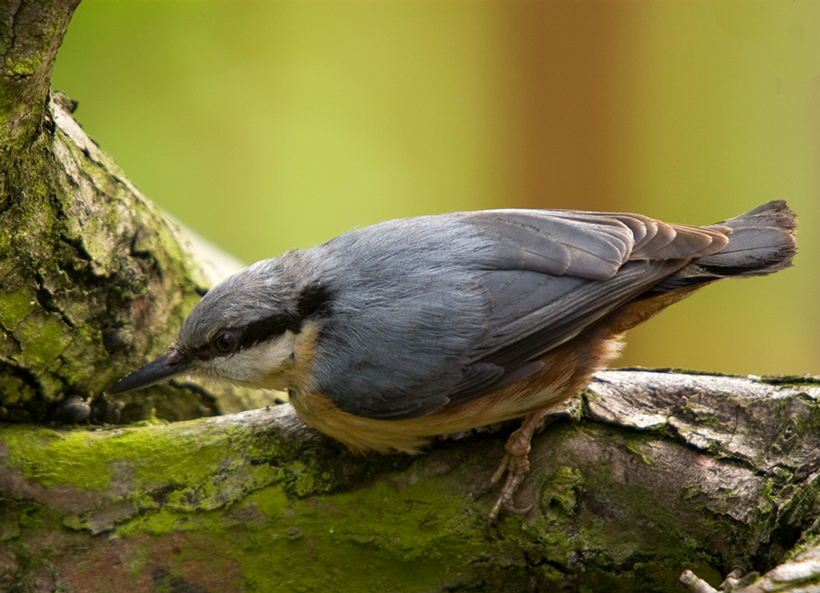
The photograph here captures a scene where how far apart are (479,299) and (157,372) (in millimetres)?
1110

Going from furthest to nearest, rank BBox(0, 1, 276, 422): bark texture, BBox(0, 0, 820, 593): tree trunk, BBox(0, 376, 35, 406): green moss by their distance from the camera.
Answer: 1. BBox(0, 376, 35, 406): green moss
2. BBox(0, 0, 820, 593): tree trunk
3. BBox(0, 1, 276, 422): bark texture

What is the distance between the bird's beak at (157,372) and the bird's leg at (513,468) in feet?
3.58

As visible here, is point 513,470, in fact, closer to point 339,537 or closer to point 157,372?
point 339,537

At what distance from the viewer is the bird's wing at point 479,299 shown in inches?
77.0

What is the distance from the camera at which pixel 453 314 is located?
6.50 feet

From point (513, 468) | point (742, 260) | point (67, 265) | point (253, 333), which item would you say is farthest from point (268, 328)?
point (742, 260)

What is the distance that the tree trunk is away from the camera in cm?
191

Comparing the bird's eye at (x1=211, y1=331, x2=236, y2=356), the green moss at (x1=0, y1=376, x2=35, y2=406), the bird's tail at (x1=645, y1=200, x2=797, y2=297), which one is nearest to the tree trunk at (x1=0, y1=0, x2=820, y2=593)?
the green moss at (x1=0, y1=376, x2=35, y2=406)

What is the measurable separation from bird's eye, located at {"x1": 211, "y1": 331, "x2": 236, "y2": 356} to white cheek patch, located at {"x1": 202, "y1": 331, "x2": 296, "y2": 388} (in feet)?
0.06

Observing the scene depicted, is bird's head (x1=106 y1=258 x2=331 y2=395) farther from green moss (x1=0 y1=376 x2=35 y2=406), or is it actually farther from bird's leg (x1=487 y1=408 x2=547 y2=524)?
bird's leg (x1=487 y1=408 x2=547 y2=524)

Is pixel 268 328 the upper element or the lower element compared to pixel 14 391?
upper

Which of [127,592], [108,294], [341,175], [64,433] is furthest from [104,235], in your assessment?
[341,175]

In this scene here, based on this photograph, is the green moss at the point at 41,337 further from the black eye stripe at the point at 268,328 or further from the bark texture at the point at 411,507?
the black eye stripe at the point at 268,328

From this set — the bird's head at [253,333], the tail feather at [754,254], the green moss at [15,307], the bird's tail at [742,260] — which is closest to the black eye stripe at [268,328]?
the bird's head at [253,333]
